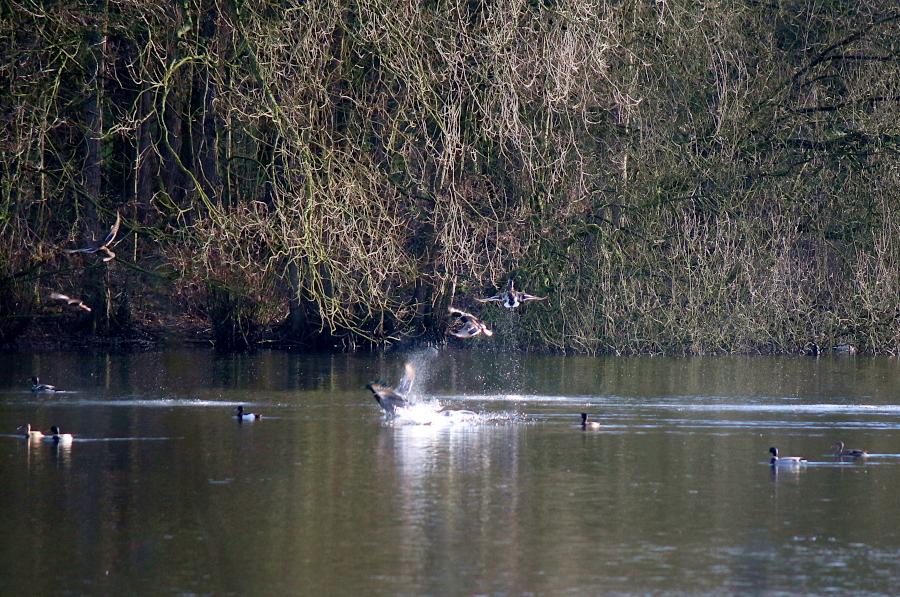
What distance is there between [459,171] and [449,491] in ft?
50.5

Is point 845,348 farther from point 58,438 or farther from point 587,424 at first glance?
point 58,438

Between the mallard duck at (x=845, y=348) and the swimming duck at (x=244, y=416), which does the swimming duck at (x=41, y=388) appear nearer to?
the swimming duck at (x=244, y=416)

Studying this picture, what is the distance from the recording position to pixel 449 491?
543 inches

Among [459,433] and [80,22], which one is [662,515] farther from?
[80,22]

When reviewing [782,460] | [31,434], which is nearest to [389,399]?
[31,434]

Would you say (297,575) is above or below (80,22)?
below

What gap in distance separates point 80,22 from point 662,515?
1588 cm

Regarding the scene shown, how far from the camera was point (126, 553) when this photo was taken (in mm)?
11117

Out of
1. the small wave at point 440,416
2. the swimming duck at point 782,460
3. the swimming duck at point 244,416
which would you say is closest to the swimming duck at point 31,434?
the swimming duck at point 244,416

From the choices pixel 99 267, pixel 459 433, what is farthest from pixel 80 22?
pixel 459 433

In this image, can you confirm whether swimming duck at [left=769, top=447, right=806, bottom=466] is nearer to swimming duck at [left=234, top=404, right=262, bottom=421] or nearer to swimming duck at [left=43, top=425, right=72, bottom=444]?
swimming duck at [left=234, top=404, right=262, bottom=421]

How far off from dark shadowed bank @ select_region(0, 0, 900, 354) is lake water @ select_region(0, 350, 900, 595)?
12.3 ft

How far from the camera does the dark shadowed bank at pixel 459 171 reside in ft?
82.4

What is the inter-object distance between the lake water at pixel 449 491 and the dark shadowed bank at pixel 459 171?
12.3 feet
